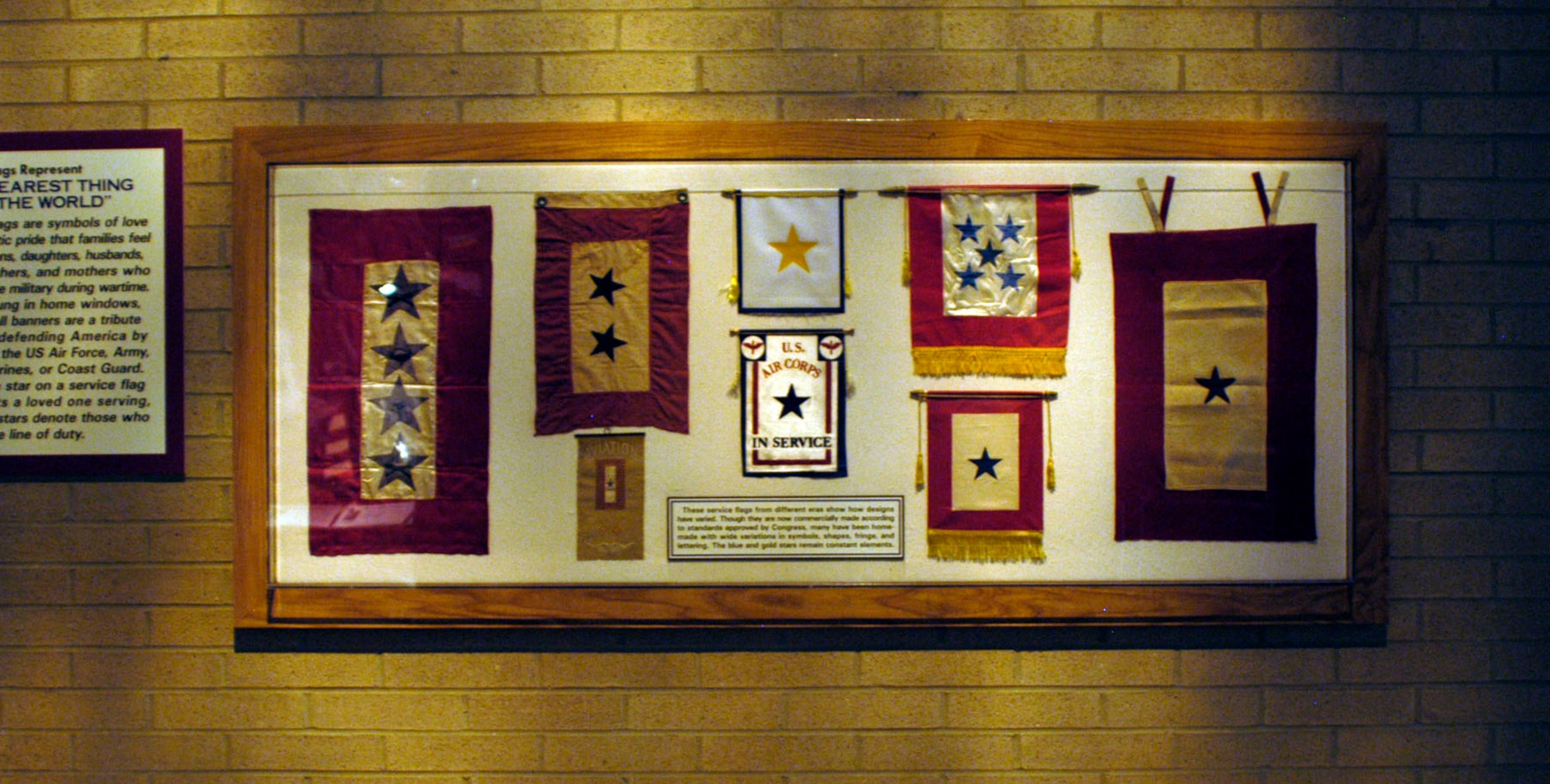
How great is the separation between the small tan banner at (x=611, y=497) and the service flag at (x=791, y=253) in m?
0.55

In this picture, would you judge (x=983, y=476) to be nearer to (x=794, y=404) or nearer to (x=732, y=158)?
(x=794, y=404)

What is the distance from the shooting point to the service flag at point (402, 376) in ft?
8.34

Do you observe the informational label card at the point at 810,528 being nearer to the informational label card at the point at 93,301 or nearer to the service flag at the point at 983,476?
the service flag at the point at 983,476

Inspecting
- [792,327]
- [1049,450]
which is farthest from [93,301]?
[1049,450]

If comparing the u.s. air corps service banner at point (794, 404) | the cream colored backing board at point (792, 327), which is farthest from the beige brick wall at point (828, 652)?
the u.s. air corps service banner at point (794, 404)

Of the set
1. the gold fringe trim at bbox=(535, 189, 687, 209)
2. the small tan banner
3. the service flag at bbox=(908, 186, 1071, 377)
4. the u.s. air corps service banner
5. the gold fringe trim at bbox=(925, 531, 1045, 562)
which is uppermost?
the gold fringe trim at bbox=(535, 189, 687, 209)

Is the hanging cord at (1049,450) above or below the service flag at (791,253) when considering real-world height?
below

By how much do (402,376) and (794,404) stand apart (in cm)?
114

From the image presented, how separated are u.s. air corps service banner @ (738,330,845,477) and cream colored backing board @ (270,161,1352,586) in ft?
0.12

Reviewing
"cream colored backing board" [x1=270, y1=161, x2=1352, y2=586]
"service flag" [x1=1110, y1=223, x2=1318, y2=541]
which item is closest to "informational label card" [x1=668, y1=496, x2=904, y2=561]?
"cream colored backing board" [x1=270, y1=161, x2=1352, y2=586]

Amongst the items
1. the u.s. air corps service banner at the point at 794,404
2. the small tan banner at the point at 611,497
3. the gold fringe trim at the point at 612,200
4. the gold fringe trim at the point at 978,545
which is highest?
the gold fringe trim at the point at 612,200

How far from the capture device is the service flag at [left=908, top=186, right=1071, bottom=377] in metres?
2.54

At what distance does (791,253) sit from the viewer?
8.34 ft

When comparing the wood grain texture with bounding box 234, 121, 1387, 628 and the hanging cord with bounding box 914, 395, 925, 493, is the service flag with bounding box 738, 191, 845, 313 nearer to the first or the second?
the wood grain texture with bounding box 234, 121, 1387, 628
